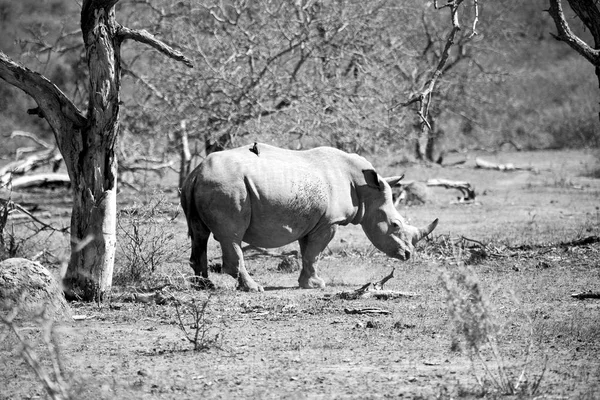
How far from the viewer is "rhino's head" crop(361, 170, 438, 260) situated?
1088 centimetres

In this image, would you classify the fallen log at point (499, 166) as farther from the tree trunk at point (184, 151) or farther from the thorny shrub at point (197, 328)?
the thorny shrub at point (197, 328)

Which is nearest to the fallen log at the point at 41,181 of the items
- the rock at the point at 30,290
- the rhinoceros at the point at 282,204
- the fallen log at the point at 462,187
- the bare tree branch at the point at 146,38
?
the fallen log at the point at 462,187

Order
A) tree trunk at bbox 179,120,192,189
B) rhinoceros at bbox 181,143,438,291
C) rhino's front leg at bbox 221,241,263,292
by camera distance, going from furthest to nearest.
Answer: tree trunk at bbox 179,120,192,189
rhino's front leg at bbox 221,241,263,292
rhinoceros at bbox 181,143,438,291

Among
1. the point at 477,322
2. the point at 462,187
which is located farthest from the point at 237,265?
the point at 462,187

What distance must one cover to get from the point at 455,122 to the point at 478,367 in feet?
74.1

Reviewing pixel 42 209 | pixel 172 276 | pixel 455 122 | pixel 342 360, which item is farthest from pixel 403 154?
pixel 342 360

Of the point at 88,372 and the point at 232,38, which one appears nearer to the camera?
the point at 88,372

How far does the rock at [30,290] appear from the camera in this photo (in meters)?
7.67

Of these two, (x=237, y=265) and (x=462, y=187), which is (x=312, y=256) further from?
(x=462, y=187)

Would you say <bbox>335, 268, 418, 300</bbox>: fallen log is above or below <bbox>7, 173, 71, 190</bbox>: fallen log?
below

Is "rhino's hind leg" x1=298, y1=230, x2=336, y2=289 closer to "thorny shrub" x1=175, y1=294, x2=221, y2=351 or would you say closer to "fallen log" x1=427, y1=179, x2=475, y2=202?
"thorny shrub" x1=175, y1=294, x2=221, y2=351

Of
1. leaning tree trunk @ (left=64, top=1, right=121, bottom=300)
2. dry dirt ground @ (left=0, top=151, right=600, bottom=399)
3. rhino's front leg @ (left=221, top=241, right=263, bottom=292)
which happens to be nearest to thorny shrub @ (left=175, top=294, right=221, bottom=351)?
dry dirt ground @ (left=0, top=151, right=600, bottom=399)

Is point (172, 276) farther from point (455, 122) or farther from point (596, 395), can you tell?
point (455, 122)

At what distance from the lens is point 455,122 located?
28.7m
